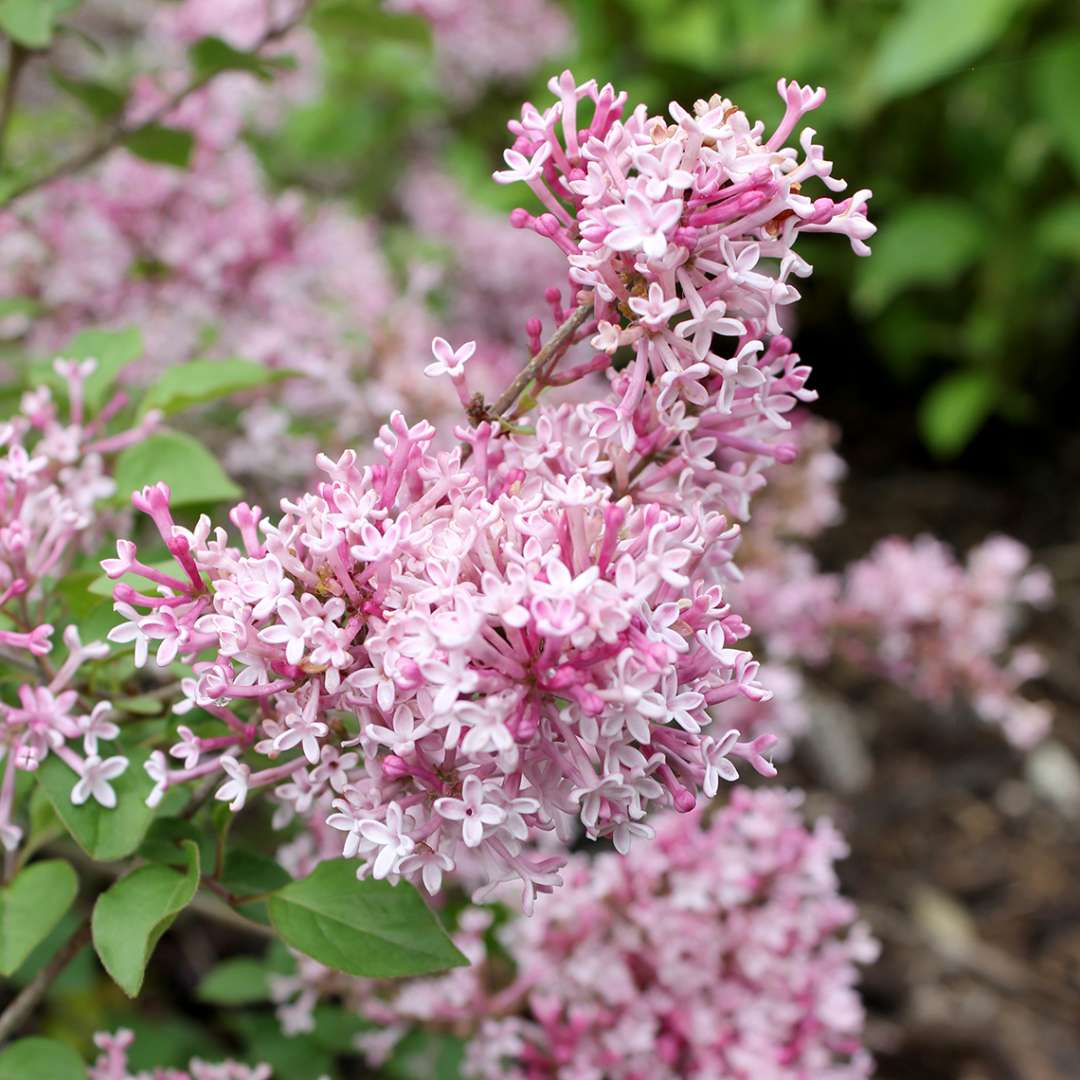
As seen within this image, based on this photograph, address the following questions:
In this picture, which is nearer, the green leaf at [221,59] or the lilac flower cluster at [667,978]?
the lilac flower cluster at [667,978]

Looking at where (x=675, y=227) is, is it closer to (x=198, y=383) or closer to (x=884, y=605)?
(x=198, y=383)

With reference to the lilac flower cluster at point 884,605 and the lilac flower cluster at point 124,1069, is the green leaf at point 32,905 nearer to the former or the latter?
the lilac flower cluster at point 124,1069

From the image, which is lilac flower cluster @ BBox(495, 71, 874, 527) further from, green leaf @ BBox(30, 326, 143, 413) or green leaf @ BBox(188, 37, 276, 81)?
green leaf @ BBox(188, 37, 276, 81)

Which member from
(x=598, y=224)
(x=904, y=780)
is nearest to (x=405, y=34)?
(x=598, y=224)

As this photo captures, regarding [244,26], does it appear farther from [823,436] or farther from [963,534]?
[963,534]

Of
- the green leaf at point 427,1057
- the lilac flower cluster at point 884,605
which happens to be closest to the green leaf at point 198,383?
the green leaf at point 427,1057
